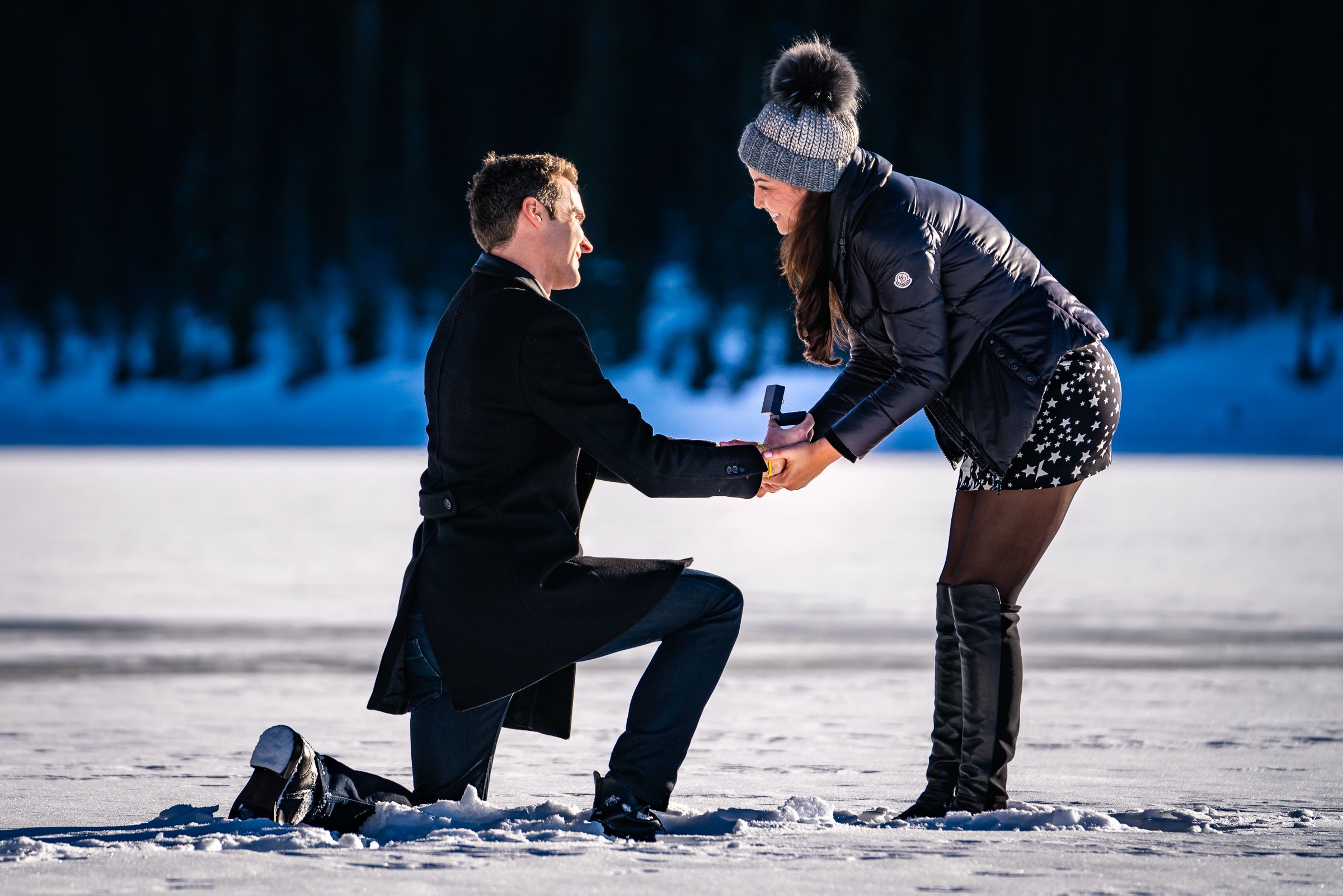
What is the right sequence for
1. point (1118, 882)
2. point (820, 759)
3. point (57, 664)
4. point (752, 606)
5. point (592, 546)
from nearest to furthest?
point (1118, 882)
point (820, 759)
point (57, 664)
point (752, 606)
point (592, 546)

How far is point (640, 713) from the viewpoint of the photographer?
3713mm

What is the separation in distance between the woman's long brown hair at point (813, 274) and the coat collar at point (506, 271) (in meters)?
0.67

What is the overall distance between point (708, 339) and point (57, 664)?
29080mm

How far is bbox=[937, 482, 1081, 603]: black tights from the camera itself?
3973mm

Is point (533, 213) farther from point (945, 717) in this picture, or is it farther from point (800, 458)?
point (945, 717)

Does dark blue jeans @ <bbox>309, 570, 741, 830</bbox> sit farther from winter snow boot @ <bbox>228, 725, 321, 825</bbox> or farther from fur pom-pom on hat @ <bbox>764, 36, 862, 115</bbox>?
fur pom-pom on hat @ <bbox>764, 36, 862, 115</bbox>

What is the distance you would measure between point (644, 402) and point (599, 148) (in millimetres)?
7542

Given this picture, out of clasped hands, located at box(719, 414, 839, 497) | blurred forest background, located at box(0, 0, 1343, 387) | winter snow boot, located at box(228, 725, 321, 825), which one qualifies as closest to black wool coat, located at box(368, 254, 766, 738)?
winter snow boot, located at box(228, 725, 321, 825)

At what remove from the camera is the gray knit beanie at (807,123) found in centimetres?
396

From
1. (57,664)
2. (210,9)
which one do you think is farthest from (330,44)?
(57,664)

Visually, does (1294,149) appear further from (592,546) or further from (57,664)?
(57,664)

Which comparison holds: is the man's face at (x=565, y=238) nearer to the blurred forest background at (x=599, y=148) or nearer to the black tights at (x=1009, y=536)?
the black tights at (x=1009, y=536)

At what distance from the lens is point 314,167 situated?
142 feet

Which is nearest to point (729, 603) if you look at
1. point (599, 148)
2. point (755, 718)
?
point (755, 718)
